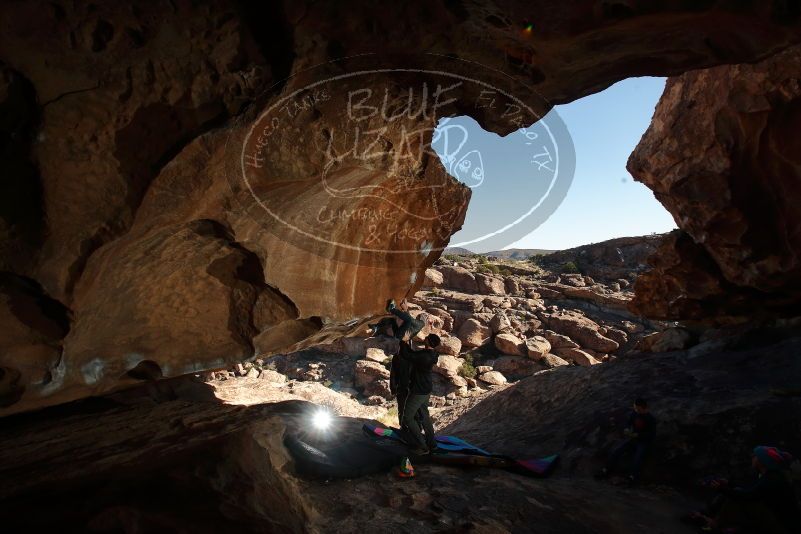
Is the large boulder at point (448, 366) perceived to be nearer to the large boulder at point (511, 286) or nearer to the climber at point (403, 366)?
the large boulder at point (511, 286)

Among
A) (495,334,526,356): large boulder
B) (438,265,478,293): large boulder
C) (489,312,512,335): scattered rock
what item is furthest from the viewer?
(438,265,478,293): large boulder

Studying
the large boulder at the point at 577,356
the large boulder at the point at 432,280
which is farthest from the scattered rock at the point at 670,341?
the large boulder at the point at 432,280

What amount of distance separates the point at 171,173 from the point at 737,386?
11435 millimetres

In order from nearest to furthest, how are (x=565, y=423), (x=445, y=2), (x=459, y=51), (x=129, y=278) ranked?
(x=445, y=2), (x=459, y=51), (x=129, y=278), (x=565, y=423)

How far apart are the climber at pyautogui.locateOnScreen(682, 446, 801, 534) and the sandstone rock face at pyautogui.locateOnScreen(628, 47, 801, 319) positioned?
8.03m

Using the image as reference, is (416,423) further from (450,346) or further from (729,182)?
(450,346)

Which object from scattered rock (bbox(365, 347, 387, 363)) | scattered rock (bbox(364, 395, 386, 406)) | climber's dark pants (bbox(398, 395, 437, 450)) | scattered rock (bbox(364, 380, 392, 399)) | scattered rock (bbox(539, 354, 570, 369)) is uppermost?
climber's dark pants (bbox(398, 395, 437, 450))

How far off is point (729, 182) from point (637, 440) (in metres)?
7.91

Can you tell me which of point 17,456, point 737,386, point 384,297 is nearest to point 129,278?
point 17,456

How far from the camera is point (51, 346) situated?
4691 mm

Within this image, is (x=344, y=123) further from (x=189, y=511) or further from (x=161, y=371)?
(x=161, y=371)

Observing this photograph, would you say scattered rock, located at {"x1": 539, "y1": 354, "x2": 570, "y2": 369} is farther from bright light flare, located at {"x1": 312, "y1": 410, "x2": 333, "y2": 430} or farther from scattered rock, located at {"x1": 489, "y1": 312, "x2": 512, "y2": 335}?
bright light flare, located at {"x1": 312, "y1": 410, "x2": 333, "y2": 430}

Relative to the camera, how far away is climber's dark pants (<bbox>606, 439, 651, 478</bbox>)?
651 cm

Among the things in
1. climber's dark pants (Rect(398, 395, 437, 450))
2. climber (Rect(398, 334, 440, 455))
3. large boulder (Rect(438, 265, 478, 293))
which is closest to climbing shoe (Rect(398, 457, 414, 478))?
climber (Rect(398, 334, 440, 455))
